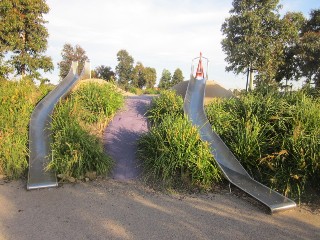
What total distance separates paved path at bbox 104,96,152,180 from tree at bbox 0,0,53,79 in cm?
1172

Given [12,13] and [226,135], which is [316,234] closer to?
[226,135]

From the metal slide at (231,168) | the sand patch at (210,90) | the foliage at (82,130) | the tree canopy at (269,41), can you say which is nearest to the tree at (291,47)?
the tree canopy at (269,41)

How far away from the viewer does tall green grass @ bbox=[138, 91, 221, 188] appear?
565 cm

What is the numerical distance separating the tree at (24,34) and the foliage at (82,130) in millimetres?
11011

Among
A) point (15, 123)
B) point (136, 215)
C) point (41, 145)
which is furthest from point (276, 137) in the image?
point (15, 123)

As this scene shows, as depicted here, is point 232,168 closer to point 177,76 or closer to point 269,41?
point 269,41

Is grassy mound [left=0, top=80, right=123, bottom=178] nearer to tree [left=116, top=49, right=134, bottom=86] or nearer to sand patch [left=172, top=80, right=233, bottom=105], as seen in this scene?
sand patch [left=172, top=80, right=233, bottom=105]

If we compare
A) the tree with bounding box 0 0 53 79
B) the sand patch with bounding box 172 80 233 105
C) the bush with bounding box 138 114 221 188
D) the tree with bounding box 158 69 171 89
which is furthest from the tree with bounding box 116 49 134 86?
the bush with bounding box 138 114 221 188

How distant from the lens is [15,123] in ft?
23.3

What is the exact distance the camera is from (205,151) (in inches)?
228

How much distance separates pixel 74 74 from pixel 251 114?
8.38 m

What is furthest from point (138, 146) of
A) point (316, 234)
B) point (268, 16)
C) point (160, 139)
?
point (268, 16)

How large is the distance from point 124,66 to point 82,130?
26042 mm

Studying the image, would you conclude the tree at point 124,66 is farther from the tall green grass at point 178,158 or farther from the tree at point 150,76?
the tall green grass at point 178,158
